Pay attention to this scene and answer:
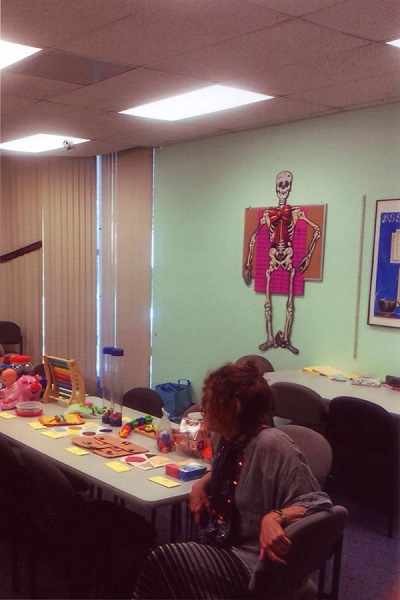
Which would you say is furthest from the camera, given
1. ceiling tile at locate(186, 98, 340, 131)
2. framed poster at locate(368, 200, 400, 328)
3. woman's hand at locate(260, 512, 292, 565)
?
ceiling tile at locate(186, 98, 340, 131)

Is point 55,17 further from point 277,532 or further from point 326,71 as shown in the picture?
point 277,532

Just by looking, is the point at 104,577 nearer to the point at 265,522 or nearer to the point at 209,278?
the point at 265,522

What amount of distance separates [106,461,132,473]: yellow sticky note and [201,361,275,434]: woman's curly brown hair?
578 mm

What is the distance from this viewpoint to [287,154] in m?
4.68

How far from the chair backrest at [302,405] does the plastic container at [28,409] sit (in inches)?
51.8

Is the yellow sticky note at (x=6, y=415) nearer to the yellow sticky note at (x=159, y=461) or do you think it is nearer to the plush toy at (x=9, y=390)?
the plush toy at (x=9, y=390)

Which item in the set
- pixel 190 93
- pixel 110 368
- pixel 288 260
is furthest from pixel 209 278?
pixel 110 368

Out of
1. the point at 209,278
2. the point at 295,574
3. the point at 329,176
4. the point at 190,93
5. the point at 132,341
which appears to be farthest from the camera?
the point at 132,341

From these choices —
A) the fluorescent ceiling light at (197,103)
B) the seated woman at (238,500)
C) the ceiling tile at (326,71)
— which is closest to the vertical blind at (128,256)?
the fluorescent ceiling light at (197,103)

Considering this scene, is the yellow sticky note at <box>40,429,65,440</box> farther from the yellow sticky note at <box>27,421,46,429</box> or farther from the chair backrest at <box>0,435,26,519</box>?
the chair backrest at <box>0,435,26,519</box>

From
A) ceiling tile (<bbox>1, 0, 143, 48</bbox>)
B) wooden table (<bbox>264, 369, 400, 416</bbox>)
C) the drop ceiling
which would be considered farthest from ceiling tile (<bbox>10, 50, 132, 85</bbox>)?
wooden table (<bbox>264, 369, 400, 416</bbox>)

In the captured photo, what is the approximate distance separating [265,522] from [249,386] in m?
0.44

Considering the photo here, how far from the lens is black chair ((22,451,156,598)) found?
2.18 metres

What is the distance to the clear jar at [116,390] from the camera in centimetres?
303
